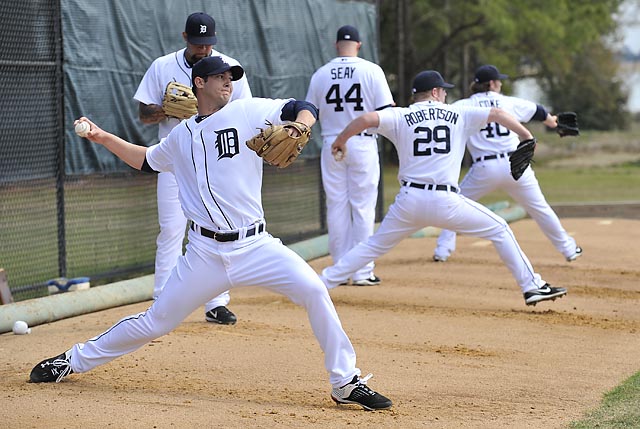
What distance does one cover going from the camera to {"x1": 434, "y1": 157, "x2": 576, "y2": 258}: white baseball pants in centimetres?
1021

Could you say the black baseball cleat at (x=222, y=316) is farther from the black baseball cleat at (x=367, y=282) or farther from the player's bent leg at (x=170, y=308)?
the black baseball cleat at (x=367, y=282)

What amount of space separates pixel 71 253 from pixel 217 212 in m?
7.33

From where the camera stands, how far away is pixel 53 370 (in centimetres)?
596

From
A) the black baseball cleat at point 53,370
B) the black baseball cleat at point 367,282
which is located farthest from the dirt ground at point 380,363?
the black baseball cleat at point 367,282

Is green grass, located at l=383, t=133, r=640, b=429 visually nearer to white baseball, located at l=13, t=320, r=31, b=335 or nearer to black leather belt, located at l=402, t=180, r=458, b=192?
black leather belt, located at l=402, t=180, r=458, b=192

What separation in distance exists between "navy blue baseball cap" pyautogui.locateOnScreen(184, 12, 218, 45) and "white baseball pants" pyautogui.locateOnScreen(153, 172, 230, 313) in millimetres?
1039

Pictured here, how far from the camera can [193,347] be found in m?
7.00

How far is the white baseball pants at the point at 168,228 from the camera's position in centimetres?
771

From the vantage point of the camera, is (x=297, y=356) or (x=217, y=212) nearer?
(x=217, y=212)

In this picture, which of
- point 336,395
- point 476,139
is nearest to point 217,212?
point 336,395

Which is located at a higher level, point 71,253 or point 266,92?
point 266,92

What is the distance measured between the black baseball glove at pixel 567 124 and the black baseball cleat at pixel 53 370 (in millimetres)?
5849

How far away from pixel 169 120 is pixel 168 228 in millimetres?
828

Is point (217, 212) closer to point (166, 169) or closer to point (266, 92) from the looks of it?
point (166, 169)
